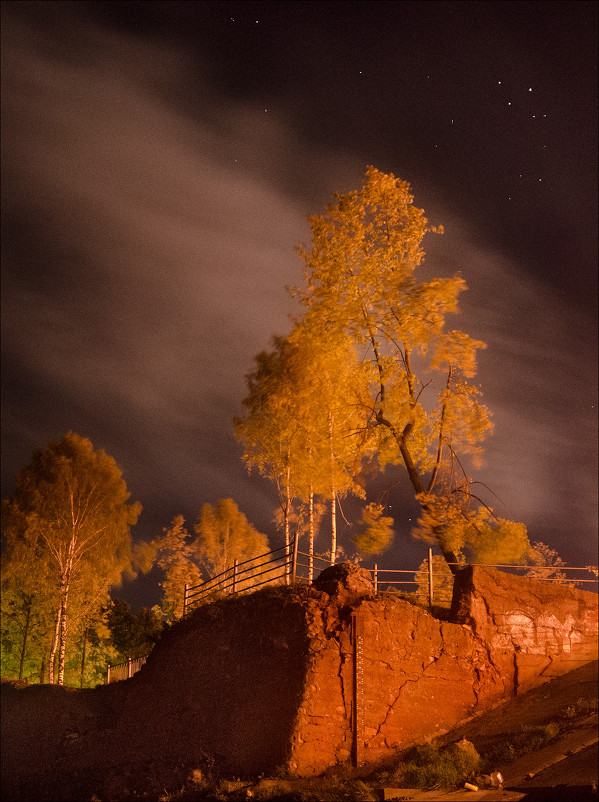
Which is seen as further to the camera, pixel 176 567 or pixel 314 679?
pixel 176 567

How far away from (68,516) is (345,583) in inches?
695

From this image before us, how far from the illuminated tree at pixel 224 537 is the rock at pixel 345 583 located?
24838 millimetres

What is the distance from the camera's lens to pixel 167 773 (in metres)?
13.3

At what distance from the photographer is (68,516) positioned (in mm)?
28172

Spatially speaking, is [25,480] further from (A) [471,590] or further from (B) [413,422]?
(A) [471,590]

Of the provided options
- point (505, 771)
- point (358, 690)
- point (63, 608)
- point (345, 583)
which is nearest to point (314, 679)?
point (358, 690)

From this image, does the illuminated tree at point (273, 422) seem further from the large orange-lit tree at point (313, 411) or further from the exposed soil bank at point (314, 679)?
the exposed soil bank at point (314, 679)

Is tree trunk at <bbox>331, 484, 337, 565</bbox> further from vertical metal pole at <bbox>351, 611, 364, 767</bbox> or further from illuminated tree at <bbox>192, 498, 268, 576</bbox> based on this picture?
illuminated tree at <bbox>192, 498, 268, 576</bbox>

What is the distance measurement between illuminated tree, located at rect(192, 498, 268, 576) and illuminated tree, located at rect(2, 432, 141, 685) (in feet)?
29.8

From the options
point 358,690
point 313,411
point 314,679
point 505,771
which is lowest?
point 505,771

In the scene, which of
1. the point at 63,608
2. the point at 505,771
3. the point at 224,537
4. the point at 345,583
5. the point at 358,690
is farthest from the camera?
the point at 224,537

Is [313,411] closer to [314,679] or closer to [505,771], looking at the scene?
[314,679]

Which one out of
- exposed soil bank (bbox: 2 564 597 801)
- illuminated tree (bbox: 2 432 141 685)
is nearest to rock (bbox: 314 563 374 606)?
exposed soil bank (bbox: 2 564 597 801)

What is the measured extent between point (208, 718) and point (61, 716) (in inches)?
299
